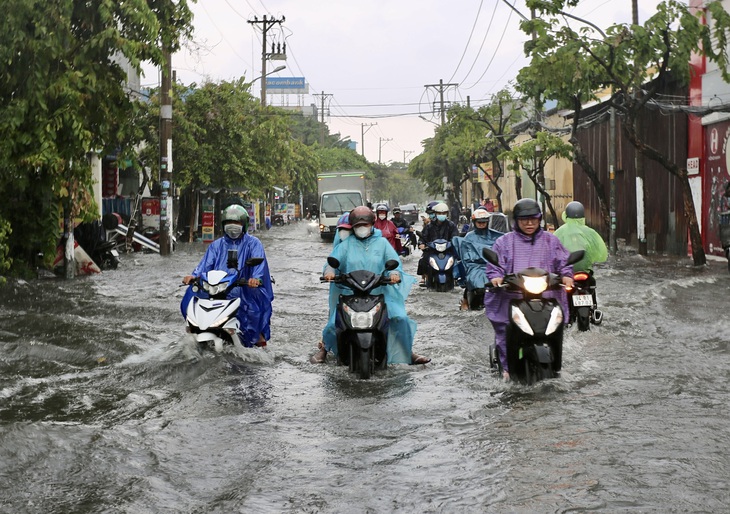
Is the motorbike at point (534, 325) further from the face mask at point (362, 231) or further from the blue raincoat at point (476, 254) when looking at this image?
the blue raincoat at point (476, 254)

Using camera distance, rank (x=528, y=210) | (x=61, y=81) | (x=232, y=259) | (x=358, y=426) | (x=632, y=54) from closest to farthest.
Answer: (x=358, y=426)
(x=528, y=210)
(x=232, y=259)
(x=61, y=81)
(x=632, y=54)

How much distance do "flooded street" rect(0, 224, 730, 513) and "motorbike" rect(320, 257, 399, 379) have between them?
7.4 inches

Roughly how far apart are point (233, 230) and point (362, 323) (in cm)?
199

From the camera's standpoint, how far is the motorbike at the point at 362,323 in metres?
8.48

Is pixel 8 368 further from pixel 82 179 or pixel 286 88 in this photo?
pixel 286 88

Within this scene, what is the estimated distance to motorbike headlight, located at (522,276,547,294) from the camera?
25.3 feet

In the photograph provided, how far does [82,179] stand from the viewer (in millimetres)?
15391

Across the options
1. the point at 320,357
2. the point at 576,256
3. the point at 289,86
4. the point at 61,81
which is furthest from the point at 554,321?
the point at 289,86

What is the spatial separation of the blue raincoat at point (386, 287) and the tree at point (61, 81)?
654cm

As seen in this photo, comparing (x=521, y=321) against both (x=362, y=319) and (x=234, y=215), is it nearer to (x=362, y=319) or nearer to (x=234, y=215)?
(x=362, y=319)

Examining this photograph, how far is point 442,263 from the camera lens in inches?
688

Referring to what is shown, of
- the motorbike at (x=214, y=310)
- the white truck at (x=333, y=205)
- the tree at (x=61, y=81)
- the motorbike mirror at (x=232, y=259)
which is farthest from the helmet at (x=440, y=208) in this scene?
the white truck at (x=333, y=205)

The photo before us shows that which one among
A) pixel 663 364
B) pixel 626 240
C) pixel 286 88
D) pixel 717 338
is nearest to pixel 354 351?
pixel 663 364

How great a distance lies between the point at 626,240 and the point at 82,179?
20.4 metres
